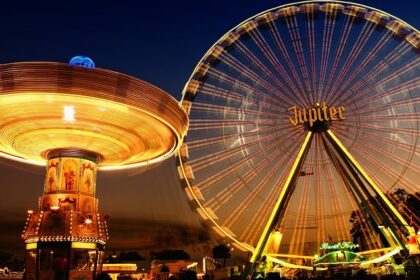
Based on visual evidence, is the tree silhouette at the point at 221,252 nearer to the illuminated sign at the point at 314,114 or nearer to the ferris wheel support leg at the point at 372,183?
the ferris wheel support leg at the point at 372,183

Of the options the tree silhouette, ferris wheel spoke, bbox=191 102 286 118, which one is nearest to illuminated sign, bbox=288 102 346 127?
ferris wheel spoke, bbox=191 102 286 118

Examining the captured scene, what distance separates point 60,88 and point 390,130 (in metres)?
12.3

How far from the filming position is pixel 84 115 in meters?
16.6

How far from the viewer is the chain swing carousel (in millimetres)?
14703

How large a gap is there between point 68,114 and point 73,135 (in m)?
1.57

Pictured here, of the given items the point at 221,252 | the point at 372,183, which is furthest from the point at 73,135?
the point at 221,252

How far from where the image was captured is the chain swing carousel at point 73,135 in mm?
14703

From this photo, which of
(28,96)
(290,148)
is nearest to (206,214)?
(290,148)

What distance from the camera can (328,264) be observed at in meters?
23.2

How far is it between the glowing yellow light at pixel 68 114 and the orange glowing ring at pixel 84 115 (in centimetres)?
3

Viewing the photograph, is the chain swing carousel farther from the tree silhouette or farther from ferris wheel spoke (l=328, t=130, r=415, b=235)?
the tree silhouette

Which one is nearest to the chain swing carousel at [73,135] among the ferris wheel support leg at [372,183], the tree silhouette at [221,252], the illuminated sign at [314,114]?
the illuminated sign at [314,114]

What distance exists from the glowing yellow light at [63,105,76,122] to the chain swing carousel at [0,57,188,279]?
3cm

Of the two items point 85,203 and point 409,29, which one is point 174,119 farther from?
point 409,29
